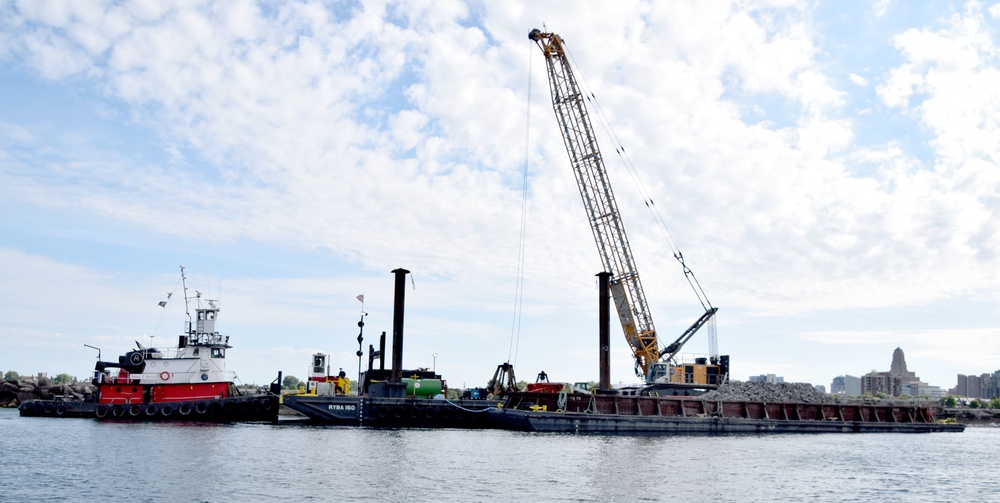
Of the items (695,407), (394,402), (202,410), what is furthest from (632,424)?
(202,410)

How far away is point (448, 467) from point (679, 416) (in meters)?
26.4

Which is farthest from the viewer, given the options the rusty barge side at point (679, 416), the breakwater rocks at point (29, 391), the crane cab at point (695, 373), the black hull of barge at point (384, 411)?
the breakwater rocks at point (29, 391)

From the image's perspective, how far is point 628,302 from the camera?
85.5m

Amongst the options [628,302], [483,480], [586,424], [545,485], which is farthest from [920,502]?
[628,302]

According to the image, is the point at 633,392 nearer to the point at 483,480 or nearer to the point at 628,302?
the point at 628,302

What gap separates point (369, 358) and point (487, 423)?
12.5 m

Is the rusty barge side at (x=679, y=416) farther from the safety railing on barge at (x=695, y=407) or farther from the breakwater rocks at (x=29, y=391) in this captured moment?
the breakwater rocks at (x=29, y=391)

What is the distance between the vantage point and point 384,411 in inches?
2318

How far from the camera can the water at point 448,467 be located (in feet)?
99.6

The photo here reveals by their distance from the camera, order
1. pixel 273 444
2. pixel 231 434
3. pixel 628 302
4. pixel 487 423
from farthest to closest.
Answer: pixel 628 302
pixel 487 423
pixel 231 434
pixel 273 444

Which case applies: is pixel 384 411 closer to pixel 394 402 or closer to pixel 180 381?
pixel 394 402

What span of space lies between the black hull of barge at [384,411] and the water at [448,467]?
1705mm

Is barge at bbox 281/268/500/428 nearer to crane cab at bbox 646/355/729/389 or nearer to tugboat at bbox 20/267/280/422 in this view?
tugboat at bbox 20/267/280/422

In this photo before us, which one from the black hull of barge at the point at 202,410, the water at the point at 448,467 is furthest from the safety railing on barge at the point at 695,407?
the black hull of barge at the point at 202,410
